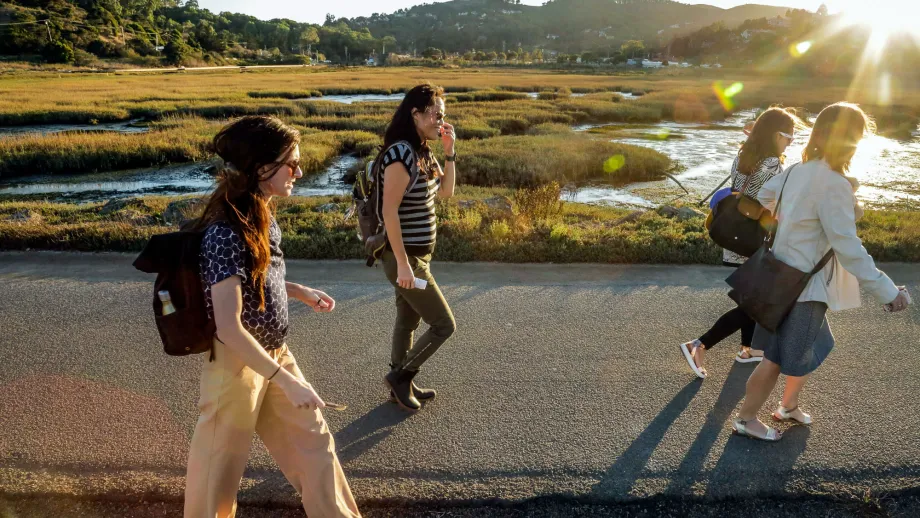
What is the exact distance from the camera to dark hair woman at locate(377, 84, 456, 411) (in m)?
3.08

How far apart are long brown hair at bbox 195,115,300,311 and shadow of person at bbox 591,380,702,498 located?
2054 millimetres

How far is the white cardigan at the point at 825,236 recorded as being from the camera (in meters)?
2.85

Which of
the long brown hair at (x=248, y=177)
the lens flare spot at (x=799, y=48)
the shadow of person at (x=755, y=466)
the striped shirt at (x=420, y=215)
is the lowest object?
the shadow of person at (x=755, y=466)

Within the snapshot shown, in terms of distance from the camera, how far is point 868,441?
3.35 m

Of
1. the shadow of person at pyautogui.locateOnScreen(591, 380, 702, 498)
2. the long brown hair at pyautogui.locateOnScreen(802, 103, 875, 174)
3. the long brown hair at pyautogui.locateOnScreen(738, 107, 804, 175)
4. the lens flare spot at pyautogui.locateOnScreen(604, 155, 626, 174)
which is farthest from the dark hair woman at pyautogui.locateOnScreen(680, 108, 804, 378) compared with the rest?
the lens flare spot at pyautogui.locateOnScreen(604, 155, 626, 174)

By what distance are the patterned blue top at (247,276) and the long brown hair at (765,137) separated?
10.9ft

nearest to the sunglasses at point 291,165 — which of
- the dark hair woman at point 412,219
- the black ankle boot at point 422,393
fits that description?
the dark hair woman at point 412,219

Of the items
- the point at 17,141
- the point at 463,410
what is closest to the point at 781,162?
the point at 463,410

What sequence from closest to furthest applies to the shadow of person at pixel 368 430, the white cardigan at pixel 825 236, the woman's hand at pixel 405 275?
1. the white cardigan at pixel 825 236
2. the woman's hand at pixel 405 275
3. the shadow of person at pixel 368 430

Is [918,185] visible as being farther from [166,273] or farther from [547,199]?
[166,273]

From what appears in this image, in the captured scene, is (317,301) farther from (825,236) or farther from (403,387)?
(825,236)

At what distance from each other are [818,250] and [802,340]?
49 centimetres

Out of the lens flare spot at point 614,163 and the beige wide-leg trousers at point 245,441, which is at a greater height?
the beige wide-leg trousers at point 245,441

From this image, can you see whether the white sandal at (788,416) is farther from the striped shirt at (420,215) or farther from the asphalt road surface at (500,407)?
the striped shirt at (420,215)
